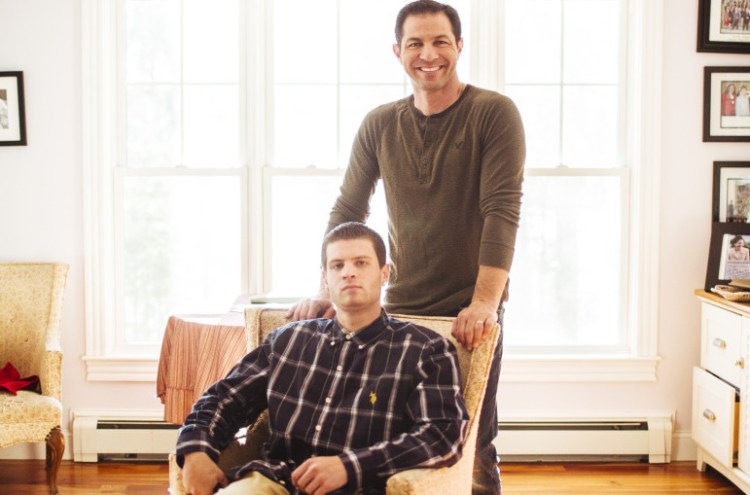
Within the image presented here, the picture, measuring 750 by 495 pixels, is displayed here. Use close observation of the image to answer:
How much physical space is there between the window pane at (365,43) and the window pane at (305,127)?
15 centimetres

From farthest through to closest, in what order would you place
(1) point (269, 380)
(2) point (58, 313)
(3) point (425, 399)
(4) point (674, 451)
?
(4) point (674, 451) < (2) point (58, 313) < (1) point (269, 380) < (3) point (425, 399)

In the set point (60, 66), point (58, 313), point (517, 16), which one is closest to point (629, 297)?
point (517, 16)

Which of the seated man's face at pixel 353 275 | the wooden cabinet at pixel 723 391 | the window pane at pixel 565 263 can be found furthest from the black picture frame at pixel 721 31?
the seated man's face at pixel 353 275

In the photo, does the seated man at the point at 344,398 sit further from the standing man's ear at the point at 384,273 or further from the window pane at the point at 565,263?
the window pane at the point at 565,263

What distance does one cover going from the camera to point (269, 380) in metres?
1.86

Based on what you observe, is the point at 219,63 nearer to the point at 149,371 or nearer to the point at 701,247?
the point at 149,371

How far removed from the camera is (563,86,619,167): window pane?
137 inches

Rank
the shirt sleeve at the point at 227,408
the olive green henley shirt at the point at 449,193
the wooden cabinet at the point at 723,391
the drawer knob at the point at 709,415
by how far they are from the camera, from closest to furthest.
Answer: the shirt sleeve at the point at 227,408, the olive green henley shirt at the point at 449,193, the wooden cabinet at the point at 723,391, the drawer knob at the point at 709,415

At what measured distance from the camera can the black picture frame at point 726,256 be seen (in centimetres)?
322

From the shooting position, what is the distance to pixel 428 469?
5.34 ft

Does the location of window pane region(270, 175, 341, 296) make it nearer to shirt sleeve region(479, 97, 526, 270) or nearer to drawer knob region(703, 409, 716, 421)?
shirt sleeve region(479, 97, 526, 270)

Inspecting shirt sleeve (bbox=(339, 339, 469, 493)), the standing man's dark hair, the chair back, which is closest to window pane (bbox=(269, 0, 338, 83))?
the chair back

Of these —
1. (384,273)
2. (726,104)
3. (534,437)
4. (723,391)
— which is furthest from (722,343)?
(384,273)

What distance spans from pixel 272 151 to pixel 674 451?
7.61ft
